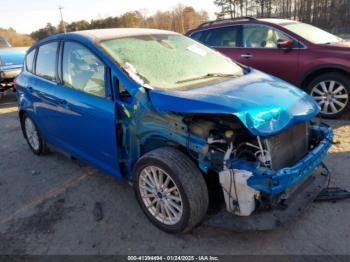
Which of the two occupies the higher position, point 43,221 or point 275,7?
point 275,7

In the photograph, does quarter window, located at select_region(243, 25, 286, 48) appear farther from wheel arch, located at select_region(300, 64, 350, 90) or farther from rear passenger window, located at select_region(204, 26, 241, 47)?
wheel arch, located at select_region(300, 64, 350, 90)

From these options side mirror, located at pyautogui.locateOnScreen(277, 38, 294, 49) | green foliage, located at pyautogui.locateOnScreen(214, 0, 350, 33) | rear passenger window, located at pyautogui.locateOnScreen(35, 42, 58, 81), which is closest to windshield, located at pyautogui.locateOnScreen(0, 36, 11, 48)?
rear passenger window, located at pyautogui.locateOnScreen(35, 42, 58, 81)

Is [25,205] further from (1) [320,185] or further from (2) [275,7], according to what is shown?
(2) [275,7]

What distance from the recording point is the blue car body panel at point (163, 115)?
259 centimetres

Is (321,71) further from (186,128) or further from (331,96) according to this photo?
(186,128)

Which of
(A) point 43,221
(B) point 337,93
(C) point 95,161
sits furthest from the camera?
(B) point 337,93

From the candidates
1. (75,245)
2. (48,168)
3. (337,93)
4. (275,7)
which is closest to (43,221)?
(75,245)

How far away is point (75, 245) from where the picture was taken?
9.76ft

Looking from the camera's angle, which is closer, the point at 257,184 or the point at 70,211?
Answer: the point at 257,184

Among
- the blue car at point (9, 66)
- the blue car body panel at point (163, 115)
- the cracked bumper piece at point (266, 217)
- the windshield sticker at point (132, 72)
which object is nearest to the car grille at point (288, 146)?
the blue car body panel at point (163, 115)

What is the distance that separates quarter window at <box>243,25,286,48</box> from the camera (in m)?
6.36

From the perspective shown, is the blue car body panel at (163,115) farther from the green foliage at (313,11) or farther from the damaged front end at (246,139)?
the green foliage at (313,11)

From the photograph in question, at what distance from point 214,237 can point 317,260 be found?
82 centimetres

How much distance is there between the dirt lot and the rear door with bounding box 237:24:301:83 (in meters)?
2.10
